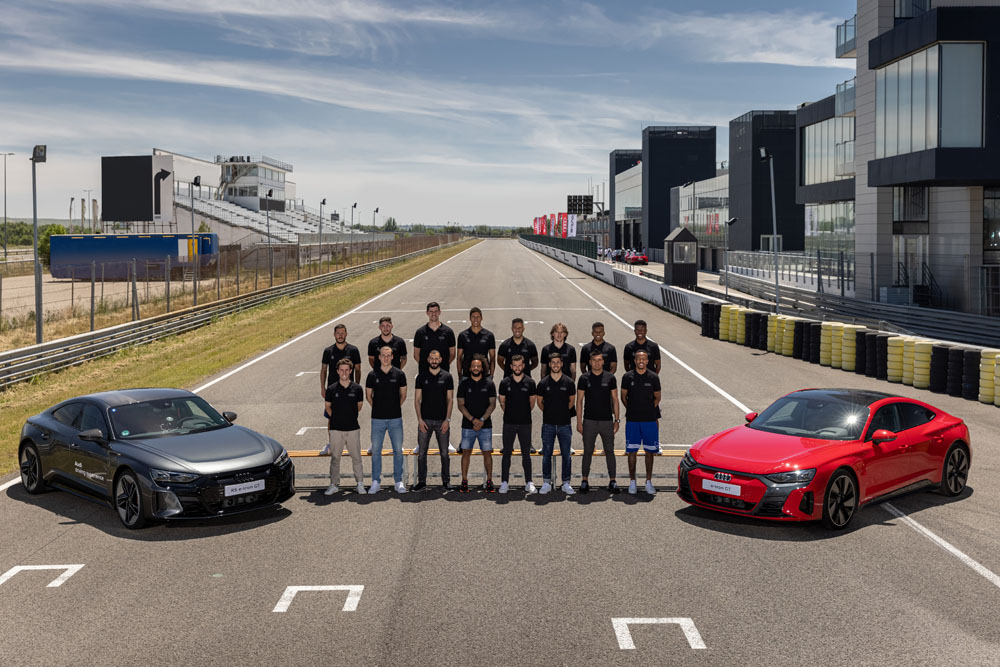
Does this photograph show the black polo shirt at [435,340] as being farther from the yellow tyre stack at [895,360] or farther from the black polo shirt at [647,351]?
the yellow tyre stack at [895,360]

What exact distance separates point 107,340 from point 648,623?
21551mm

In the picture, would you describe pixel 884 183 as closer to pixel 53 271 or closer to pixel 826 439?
pixel 826 439

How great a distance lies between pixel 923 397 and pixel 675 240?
Result: 108ft

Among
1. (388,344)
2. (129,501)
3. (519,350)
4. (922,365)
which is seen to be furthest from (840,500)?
(922,365)

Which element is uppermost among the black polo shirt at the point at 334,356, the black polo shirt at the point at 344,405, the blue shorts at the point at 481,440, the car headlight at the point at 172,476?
the black polo shirt at the point at 334,356

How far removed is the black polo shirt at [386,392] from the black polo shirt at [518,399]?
1.24m

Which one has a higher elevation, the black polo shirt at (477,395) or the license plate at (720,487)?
the black polo shirt at (477,395)

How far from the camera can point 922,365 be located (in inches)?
793

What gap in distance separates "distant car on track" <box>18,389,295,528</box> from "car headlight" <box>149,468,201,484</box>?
0.03 ft

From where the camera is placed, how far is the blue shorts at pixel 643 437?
11.3 metres

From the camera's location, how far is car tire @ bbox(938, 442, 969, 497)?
36.7ft

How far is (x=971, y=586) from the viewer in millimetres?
8078

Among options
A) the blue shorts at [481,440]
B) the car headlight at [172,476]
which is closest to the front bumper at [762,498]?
the blue shorts at [481,440]

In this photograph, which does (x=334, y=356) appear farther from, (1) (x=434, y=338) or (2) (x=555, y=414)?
(2) (x=555, y=414)
